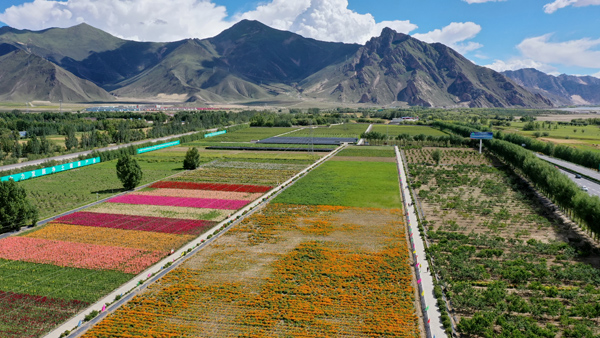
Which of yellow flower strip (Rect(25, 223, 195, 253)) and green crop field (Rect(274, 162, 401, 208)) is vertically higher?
green crop field (Rect(274, 162, 401, 208))

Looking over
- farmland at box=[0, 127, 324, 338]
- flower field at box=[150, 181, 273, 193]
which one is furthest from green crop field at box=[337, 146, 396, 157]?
flower field at box=[150, 181, 273, 193]

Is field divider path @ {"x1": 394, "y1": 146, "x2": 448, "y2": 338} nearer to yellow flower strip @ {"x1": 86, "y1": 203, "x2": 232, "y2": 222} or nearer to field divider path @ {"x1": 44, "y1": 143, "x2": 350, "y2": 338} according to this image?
field divider path @ {"x1": 44, "y1": 143, "x2": 350, "y2": 338}

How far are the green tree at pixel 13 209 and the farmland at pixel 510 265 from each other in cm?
4279

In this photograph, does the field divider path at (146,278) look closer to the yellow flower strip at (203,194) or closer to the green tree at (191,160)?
the yellow flower strip at (203,194)

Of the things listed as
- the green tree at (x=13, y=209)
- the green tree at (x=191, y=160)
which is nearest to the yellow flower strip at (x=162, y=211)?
the green tree at (x=13, y=209)

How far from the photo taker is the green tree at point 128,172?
58.3 m

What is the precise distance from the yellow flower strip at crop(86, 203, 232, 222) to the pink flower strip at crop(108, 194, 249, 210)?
4.78ft

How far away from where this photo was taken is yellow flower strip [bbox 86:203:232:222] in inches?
1845

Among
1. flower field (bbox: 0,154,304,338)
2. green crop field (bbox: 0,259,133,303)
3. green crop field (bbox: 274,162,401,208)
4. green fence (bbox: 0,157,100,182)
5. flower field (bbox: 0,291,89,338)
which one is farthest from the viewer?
green fence (bbox: 0,157,100,182)

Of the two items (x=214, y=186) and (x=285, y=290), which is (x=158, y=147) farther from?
(x=285, y=290)

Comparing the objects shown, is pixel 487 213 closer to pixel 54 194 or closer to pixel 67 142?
pixel 54 194

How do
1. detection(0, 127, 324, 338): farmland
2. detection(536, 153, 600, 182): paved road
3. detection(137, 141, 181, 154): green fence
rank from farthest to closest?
1. detection(137, 141, 181, 154): green fence
2. detection(536, 153, 600, 182): paved road
3. detection(0, 127, 324, 338): farmland

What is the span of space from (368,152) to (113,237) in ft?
241

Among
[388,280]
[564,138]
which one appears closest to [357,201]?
[388,280]
